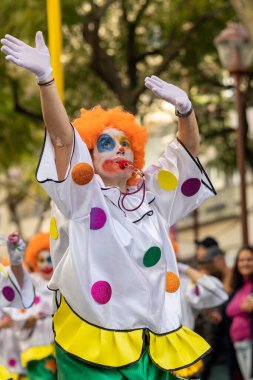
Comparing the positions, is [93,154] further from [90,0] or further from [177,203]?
[90,0]

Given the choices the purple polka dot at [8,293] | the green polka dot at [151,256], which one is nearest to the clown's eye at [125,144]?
the green polka dot at [151,256]

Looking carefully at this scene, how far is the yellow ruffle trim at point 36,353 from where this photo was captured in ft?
23.6

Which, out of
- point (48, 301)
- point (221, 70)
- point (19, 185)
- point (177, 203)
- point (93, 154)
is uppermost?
point (93, 154)

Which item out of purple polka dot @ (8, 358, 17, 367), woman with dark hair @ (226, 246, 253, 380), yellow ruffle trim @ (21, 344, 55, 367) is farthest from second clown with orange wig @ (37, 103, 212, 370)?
purple polka dot @ (8, 358, 17, 367)

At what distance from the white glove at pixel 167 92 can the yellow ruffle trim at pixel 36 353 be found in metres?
3.30

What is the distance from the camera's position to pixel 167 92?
14.5 ft

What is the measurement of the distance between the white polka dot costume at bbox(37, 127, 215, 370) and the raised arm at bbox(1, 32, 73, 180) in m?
0.04

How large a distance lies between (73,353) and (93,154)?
1033 mm

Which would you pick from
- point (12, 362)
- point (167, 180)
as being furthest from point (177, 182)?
point (12, 362)

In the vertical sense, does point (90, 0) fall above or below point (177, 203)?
below

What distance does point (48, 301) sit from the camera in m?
7.20

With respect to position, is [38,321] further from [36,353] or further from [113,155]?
[113,155]

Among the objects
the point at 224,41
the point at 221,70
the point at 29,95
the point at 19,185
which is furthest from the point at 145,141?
the point at 19,185

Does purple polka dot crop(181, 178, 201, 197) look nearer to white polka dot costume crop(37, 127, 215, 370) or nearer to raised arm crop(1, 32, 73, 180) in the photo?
white polka dot costume crop(37, 127, 215, 370)
